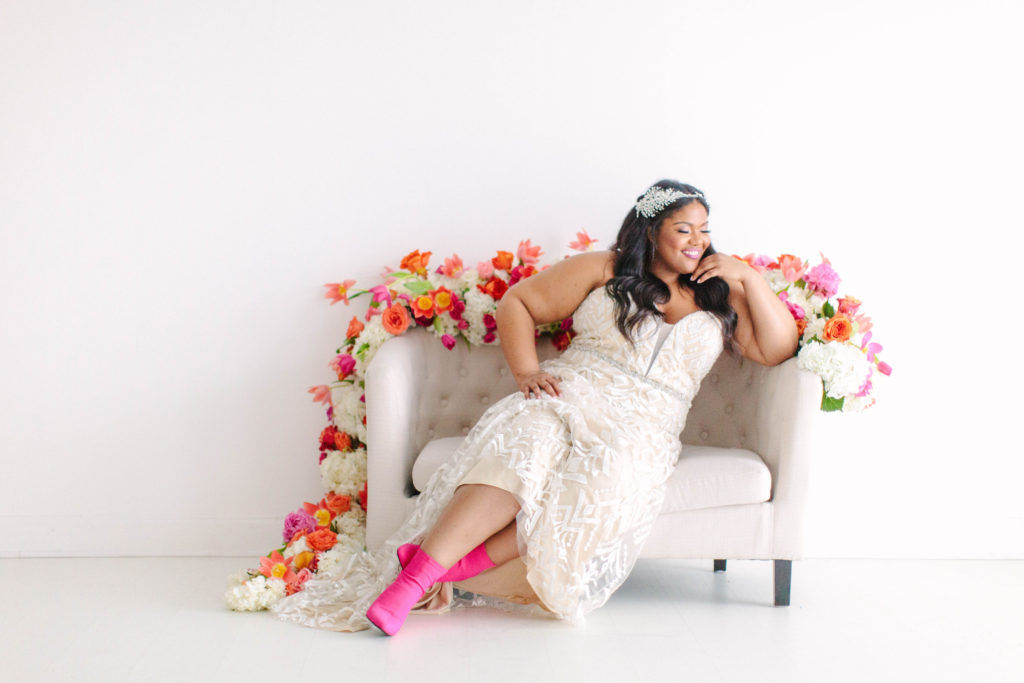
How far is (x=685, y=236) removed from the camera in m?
2.97

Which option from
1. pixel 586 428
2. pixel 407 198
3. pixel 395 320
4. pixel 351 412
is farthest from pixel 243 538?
pixel 586 428

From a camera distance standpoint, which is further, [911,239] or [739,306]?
[911,239]

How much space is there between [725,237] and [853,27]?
899 millimetres

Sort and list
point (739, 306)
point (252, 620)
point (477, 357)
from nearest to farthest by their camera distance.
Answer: point (252, 620) < point (739, 306) < point (477, 357)

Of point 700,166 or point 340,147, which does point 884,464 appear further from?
point 340,147

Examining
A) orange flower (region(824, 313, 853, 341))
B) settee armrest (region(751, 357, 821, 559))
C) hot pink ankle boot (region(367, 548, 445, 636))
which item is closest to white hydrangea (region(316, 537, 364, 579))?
hot pink ankle boot (region(367, 548, 445, 636))

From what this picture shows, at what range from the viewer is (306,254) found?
345 cm

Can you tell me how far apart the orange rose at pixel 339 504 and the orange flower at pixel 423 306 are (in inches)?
26.6

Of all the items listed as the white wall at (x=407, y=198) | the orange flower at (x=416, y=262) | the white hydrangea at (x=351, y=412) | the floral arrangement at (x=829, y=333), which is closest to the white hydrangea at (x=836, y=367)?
the floral arrangement at (x=829, y=333)

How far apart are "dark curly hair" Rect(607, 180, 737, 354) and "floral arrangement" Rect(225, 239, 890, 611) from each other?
26cm

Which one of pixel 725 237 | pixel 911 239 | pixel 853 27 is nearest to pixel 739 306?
pixel 725 237

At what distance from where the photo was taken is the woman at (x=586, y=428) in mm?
2568

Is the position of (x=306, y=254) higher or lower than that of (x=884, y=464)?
higher

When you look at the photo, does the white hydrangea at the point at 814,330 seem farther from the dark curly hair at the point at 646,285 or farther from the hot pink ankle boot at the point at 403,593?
the hot pink ankle boot at the point at 403,593
